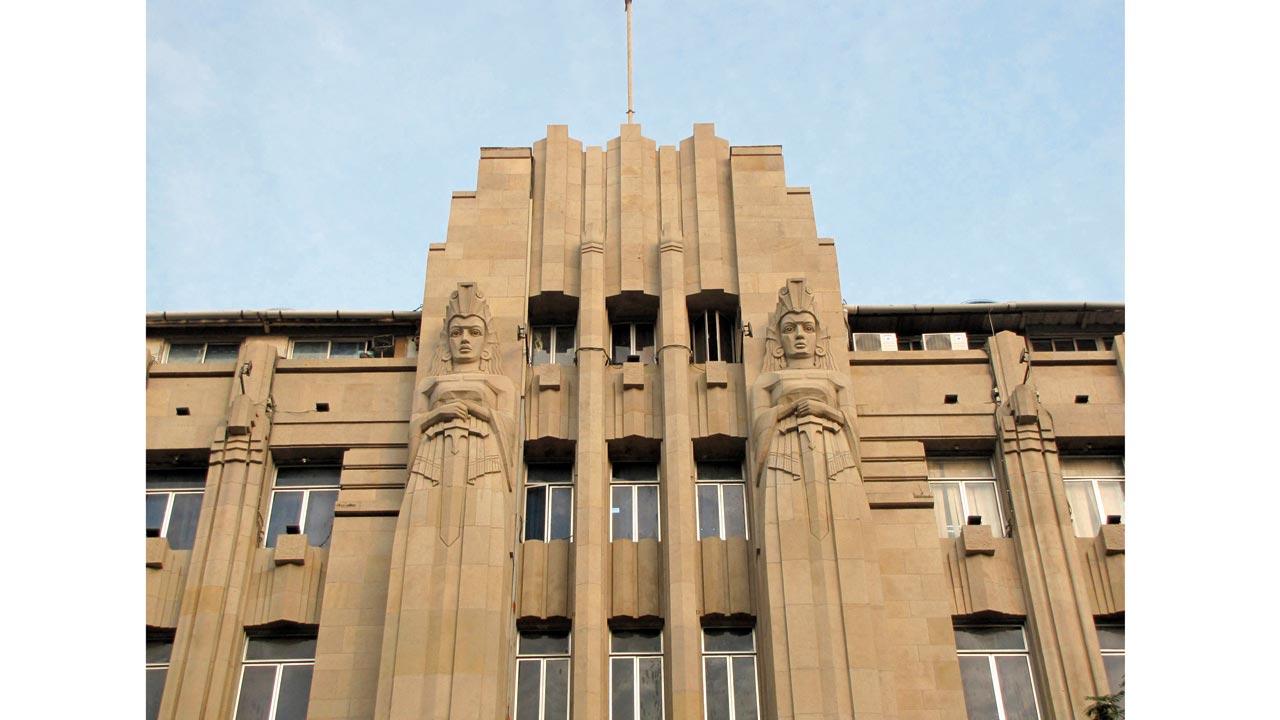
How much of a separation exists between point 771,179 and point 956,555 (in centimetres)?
1083

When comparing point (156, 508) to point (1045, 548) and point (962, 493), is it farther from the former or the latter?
point (1045, 548)

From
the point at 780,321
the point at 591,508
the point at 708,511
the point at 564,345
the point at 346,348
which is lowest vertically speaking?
the point at 591,508

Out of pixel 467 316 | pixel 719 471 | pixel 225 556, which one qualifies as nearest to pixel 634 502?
pixel 719 471

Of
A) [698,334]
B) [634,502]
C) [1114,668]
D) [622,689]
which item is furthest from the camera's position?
[698,334]

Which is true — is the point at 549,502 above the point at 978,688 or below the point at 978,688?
above

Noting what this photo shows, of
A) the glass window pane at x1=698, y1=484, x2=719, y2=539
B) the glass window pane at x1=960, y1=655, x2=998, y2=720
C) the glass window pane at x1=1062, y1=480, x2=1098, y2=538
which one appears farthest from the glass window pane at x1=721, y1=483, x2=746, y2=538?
the glass window pane at x1=1062, y1=480, x2=1098, y2=538

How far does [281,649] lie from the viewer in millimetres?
28453

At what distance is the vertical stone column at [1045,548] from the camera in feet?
89.0

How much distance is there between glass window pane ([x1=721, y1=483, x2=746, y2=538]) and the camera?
97.0ft

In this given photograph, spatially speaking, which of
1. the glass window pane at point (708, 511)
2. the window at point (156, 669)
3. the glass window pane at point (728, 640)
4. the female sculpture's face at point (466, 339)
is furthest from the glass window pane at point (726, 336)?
the window at point (156, 669)

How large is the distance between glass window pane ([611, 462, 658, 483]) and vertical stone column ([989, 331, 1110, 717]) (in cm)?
795

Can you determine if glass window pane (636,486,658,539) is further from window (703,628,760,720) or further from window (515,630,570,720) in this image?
window (515,630,570,720)

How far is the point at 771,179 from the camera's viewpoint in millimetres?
34375

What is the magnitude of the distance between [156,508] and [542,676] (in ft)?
33.2
